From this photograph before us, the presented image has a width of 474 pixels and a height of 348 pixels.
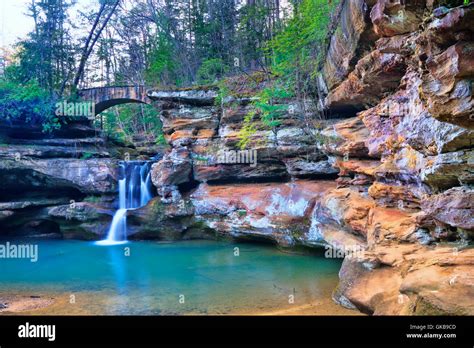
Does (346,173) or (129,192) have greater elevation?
(346,173)

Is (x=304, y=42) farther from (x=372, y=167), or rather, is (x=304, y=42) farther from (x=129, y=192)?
(x=129, y=192)

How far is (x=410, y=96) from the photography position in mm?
6582

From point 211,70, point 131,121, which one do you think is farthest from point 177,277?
point 131,121

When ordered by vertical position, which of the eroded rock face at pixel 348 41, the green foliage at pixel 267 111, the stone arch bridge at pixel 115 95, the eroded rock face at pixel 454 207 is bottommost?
the eroded rock face at pixel 454 207

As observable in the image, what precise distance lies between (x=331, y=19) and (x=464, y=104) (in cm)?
593

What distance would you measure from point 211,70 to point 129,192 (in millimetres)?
7729

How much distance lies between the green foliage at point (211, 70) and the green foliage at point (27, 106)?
7352 millimetres

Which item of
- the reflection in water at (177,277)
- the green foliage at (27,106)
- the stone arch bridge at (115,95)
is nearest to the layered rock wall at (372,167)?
the reflection in water at (177,277)

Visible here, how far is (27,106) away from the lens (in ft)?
55.8

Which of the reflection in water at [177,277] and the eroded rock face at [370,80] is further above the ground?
the eroded rock face at [370,80]

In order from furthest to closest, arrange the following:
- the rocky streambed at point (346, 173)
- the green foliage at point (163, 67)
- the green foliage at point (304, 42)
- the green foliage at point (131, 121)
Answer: the green foliage at point (131, 121) < the green foliage at point (163, 67) < the green foliage at point (304, 42) < the rocky streambed at point (346, 173)

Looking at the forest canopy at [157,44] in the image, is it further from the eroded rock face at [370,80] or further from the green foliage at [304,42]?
the eroded rock face at [370,80]

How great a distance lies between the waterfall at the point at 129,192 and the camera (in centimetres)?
1477
